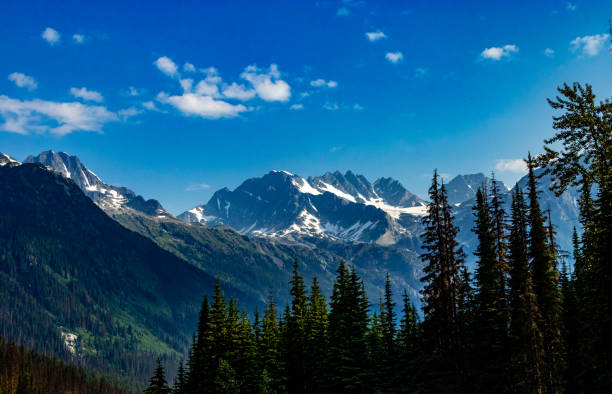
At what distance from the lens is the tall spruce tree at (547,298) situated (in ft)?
111

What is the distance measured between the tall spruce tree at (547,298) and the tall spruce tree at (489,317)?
2.96m

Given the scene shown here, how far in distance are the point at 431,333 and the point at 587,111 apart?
2424 centimetres

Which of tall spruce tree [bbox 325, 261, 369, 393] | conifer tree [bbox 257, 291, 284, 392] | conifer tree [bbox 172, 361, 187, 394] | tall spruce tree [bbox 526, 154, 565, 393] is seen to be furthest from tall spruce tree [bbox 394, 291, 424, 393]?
conifer tree [bbox 172, 361, 187, 394]

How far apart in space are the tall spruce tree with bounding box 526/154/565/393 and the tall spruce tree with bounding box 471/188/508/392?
296 cm

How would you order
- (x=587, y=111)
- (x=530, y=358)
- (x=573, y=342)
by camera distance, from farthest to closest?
1. (x=573, y=342)
2. (x=530, y=358)
3. (x=587, y=111)

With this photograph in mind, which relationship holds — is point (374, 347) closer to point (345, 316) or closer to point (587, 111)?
point (345, 316)

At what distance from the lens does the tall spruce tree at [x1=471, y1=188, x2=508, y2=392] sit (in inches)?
1496

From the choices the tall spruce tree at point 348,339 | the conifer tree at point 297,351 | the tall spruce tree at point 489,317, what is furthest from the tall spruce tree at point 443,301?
the conifer tree at point 297,351

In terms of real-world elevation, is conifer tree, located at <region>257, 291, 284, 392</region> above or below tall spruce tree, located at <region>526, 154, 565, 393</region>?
below

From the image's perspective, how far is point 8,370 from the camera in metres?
160

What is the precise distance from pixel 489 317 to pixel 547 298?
19.0 ft

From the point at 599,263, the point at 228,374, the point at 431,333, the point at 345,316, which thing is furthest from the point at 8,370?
the point at 599,263

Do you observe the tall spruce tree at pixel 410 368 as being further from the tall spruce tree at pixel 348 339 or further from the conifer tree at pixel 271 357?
the conifer tree at pixel 271 357

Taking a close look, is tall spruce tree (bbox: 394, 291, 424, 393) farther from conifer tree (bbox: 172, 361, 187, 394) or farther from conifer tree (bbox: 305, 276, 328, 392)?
conifer tree (bbox: 172, 361, 187, 394)
